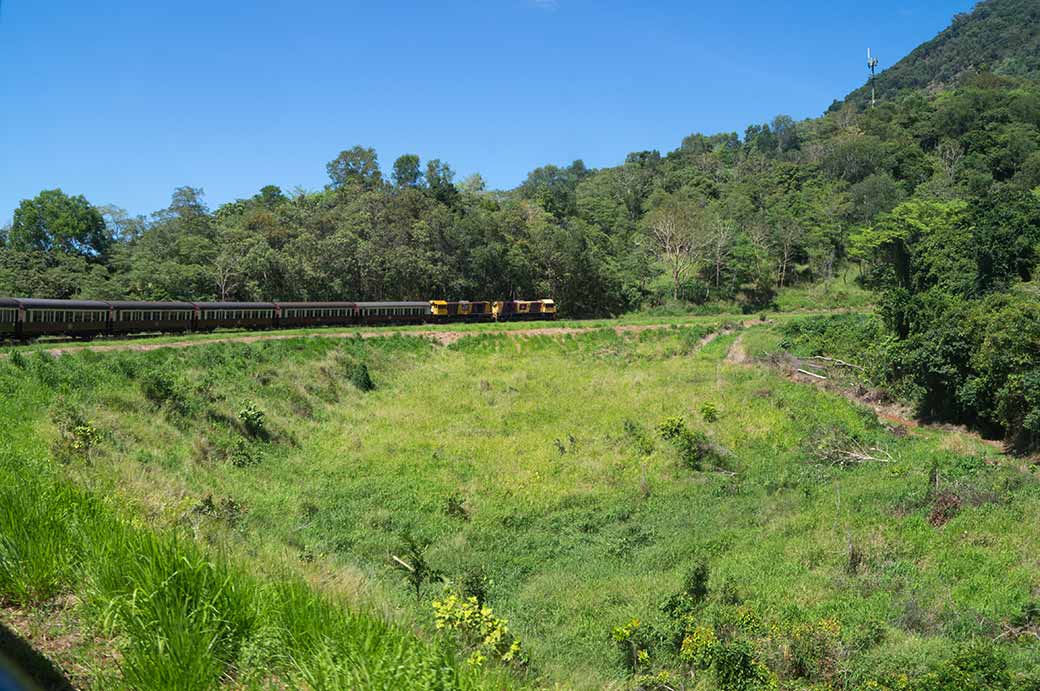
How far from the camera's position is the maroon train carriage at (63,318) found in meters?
21.9

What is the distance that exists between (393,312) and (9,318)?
21.0 meters

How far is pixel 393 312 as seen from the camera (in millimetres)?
40000

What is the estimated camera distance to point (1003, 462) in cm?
1758

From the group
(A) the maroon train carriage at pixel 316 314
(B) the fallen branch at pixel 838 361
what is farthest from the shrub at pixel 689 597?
(A) the maroon train carriage at pixel 316 314

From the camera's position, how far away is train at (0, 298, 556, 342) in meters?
22.1

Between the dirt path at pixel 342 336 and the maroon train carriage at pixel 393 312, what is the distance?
152 inches

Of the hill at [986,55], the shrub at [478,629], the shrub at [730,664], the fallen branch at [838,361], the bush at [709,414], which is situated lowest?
the shrub at [730,664]

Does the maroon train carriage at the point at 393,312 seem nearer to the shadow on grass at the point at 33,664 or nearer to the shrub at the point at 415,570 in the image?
the shrub at the point at 415,570

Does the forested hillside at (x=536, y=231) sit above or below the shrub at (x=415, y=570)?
above

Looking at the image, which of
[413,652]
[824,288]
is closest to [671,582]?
[413,652]

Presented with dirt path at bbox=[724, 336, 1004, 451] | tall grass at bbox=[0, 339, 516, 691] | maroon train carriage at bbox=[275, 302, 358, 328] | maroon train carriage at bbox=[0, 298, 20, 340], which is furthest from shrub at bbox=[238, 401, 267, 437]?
dirt path at bbox=[724, 336, 1004, 451]

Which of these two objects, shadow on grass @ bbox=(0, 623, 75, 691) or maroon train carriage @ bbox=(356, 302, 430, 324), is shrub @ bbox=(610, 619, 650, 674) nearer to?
shadow on grass @ bbox=(0, 623, 75, 691)

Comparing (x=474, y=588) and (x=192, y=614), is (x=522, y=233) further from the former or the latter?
(x=192, y=614)

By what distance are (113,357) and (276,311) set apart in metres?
12.9
